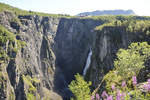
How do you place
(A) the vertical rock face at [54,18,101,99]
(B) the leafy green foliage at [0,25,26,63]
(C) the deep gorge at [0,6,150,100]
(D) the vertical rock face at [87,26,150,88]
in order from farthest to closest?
(A) the vertical rock face at [54,18,101,99], (B) the leafy green foliage at [0,25,26,63], (C) the deep gorge at [0,6,150,100], (D) the vertical rock face at [87,26,150,88]

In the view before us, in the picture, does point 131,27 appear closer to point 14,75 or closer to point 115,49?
point 115,49

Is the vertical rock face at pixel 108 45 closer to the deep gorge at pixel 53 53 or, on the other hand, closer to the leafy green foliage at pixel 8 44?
the deep gorge at pixel 53 53

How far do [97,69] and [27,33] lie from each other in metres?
76.0

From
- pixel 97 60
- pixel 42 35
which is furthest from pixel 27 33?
pixel 97 60

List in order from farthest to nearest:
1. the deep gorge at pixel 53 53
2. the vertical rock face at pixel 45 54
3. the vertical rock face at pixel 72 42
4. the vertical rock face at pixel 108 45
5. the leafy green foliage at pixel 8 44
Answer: the vertical rock face at pixel 72 42
the vertical rock face at pixel 45 54
the leafy green foliage at pixel 8 44
the deep gorge at pixel 53 53
the vertical rock face at pixel 108 45

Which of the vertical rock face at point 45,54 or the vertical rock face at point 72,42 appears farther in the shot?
the vertical rock face at point 72,42

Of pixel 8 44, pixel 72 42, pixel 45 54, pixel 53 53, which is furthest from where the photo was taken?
pixel 72 42

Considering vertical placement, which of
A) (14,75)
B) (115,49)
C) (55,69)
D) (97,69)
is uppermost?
(115,49)

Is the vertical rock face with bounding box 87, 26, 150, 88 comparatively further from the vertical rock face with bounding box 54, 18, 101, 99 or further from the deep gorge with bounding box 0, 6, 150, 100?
the vertical rock face with bounding box 54, 18, 101, 99

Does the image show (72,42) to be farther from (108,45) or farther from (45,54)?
(108,45)

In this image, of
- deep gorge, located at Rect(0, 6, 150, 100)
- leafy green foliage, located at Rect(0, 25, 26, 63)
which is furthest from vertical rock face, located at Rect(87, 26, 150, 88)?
leafy green foliage, located at Rect(0, 25, 26, 63)

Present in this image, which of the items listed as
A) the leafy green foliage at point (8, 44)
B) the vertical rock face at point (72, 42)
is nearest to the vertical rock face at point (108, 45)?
the leafy green foliage at point (8, 44)

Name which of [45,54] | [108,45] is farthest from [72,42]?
[108,45]

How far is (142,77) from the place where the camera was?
2789 cm
